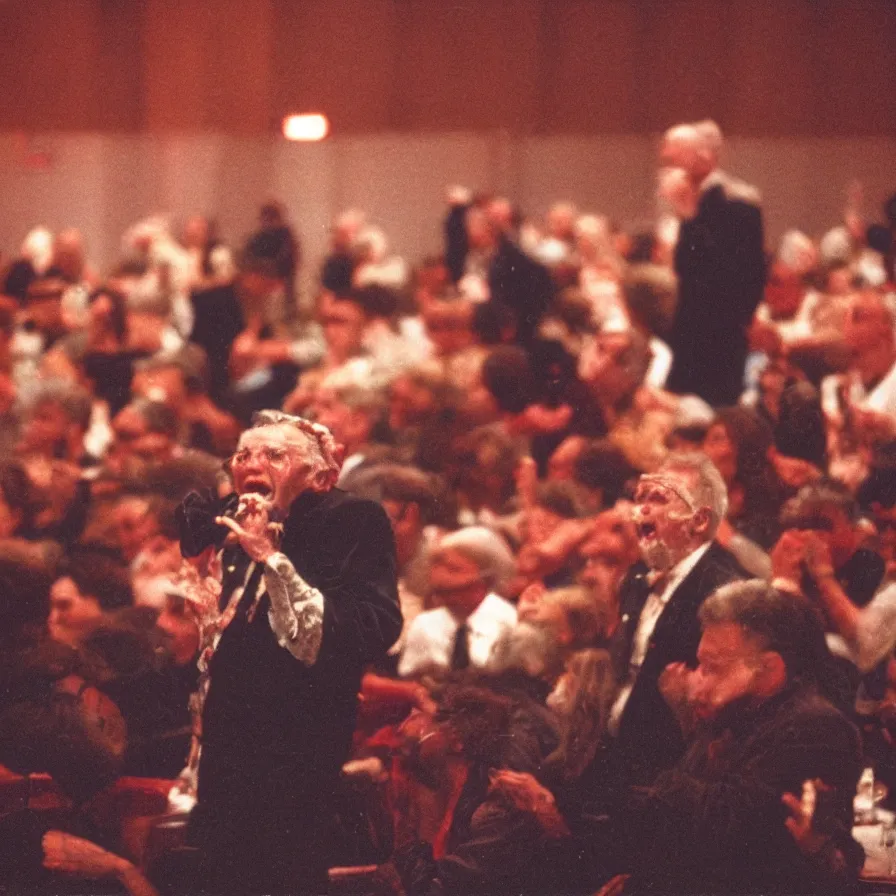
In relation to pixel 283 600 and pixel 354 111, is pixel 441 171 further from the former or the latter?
pixel 283 600

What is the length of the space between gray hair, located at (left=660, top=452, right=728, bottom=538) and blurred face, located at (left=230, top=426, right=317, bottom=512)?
1240 millimetres

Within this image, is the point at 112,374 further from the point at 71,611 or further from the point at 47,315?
the point at 71,611

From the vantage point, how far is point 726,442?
21.2 feet

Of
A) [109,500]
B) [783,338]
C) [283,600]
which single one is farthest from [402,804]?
[783,338]

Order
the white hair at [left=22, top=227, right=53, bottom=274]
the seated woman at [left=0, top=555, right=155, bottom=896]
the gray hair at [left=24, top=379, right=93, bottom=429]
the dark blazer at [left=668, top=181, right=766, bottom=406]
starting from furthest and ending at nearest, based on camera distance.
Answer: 1. the white hair at [left=22, top=227, right=53, bottom=274]
2. the gray hair at [left=24, top=379, right=93, bottom=429]
3. the dark blazer at [left=668, top=181, right=766, bottom=406]
4. the seated woman at [left=0, top=555, right=155, bottom=896]

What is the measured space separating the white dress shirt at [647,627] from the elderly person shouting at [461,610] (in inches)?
17.0

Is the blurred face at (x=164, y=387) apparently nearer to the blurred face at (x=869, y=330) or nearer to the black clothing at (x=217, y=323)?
the black clothing at (x=217, y=323)

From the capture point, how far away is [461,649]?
556 cm

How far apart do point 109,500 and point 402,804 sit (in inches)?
86.4

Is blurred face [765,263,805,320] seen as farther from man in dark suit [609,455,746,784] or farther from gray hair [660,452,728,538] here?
man in dark suit [609,455,746,784]

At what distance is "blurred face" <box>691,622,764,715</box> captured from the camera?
4895 millimetres

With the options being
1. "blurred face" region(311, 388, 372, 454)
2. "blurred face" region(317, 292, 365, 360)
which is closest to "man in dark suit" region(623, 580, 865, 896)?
"blurred face" region(311, 388, 372, 454)

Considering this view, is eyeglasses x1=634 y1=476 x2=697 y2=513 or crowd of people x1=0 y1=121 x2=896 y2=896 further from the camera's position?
eyeglasses x1=634 y1=476 x2=697 y2=513

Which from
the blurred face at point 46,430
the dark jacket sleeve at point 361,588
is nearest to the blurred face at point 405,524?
the dark jacket sleeve at point 361,588
